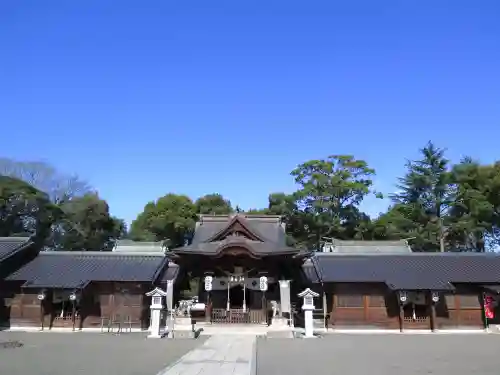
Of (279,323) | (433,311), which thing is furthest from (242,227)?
(433,311)

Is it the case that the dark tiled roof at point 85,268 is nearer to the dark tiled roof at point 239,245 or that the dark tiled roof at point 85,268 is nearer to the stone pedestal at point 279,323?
the dark tiled roof at point 239,245

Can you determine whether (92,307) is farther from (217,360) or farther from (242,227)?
(217,360)

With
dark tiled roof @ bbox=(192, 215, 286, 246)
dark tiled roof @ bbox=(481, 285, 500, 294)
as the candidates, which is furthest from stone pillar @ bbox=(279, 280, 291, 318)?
dark tiled roof @ bbox=(481, 285, 500, 294)

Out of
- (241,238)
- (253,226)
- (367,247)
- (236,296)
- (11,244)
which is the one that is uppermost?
(253,226)

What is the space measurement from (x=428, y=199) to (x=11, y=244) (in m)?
40.2

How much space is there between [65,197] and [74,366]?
4396cm

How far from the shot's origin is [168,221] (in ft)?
181

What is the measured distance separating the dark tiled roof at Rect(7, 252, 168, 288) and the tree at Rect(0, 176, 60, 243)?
14.0m

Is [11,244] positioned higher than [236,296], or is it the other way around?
[11,244]

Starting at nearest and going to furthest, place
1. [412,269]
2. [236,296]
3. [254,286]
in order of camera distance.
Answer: [254,286] → [412,269] → [236,296]

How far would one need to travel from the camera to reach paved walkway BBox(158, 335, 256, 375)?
1111cm

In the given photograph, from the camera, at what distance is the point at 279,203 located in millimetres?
53000

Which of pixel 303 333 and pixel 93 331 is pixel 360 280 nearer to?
pixel 303 333

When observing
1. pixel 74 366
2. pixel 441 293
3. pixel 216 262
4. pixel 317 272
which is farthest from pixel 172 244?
pixel 74 366
